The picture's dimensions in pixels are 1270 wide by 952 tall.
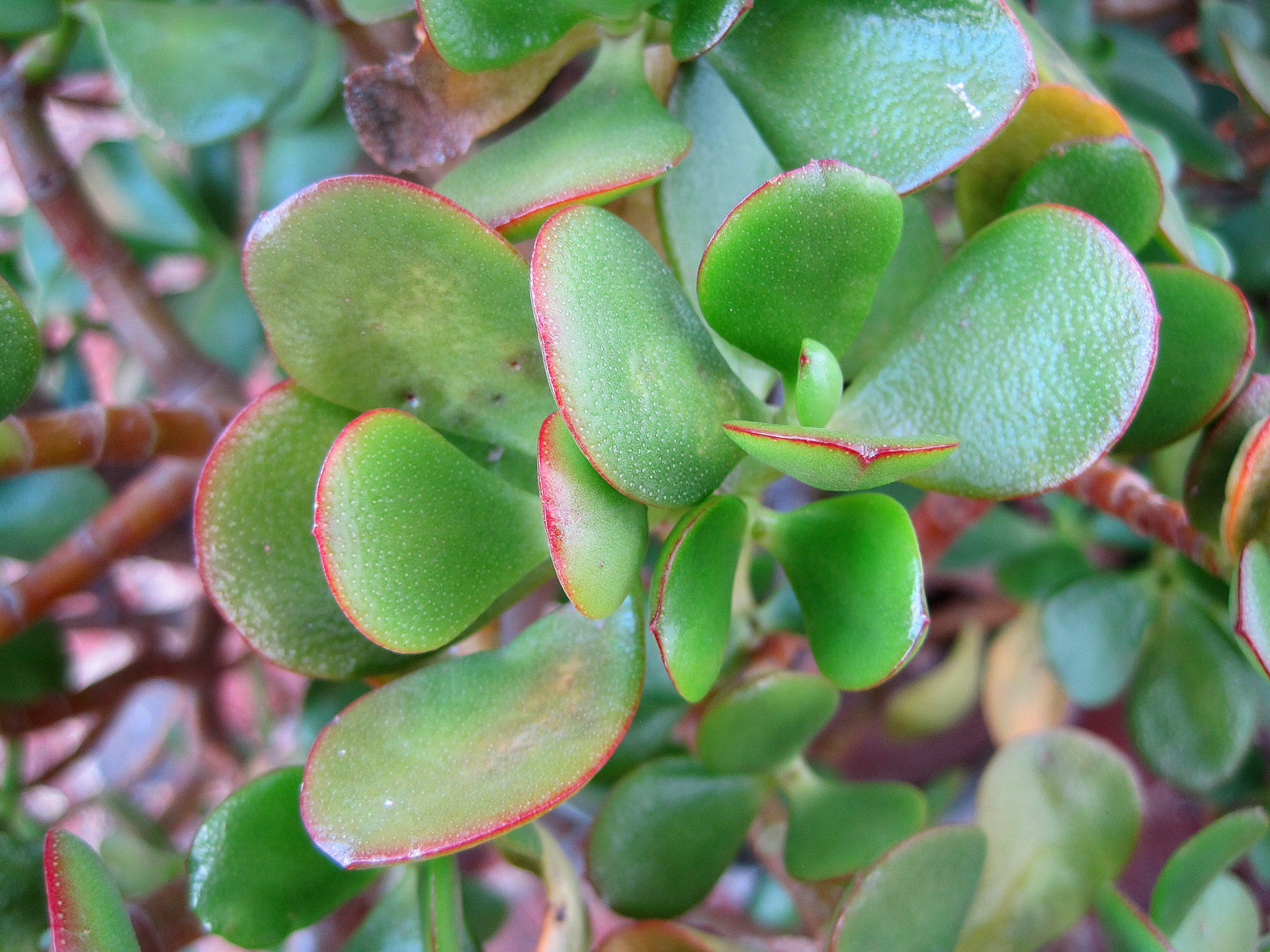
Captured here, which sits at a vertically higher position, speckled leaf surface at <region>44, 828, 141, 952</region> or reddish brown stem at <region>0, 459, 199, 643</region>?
speckled leaf surface at <region>44, 828, 141, 952</region>

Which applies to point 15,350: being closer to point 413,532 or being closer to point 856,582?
point 413,532

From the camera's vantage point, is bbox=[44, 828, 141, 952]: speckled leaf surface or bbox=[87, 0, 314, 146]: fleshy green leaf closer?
bbox=[44, 828, 141, 952]: speckled leaf surface

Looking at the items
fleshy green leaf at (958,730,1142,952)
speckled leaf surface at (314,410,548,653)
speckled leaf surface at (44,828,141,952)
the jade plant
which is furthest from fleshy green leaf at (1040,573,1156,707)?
speckled leaf surface at (44,828,141,952)

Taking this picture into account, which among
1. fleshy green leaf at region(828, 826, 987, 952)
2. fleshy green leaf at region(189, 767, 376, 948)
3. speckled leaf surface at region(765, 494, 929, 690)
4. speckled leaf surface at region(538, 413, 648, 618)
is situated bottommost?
fleshy green leaf at region(828, 826, 987, 952)

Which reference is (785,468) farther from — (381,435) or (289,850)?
(289,850)

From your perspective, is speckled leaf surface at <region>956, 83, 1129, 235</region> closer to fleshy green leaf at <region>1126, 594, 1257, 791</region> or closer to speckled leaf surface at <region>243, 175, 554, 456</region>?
speckled leaf surface at <region>243, 175, 554, 456</region>

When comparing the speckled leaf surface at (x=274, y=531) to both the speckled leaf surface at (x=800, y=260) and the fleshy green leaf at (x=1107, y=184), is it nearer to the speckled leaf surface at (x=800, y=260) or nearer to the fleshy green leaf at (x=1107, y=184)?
the speckled leaf surface at (x=800, y=260)
